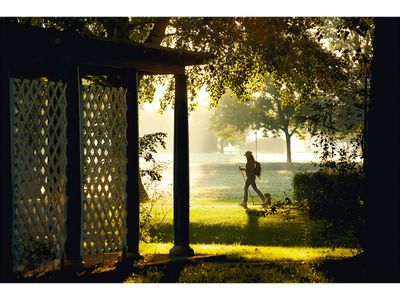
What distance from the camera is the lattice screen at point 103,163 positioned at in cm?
1016

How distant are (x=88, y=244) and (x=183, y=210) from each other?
1844 mm

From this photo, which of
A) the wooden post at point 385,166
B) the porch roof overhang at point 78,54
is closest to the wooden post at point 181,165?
the porch roof overhang at point 78,54

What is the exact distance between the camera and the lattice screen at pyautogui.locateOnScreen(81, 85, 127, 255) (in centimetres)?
1016

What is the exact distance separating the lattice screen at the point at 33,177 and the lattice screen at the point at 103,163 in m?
0.39

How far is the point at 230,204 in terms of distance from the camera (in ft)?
85.6

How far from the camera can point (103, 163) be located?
1057 centimetres

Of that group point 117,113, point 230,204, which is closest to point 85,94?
point 117,113

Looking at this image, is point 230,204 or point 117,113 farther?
point 230,204

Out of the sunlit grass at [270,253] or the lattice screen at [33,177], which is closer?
the lattice screen at [33,177]

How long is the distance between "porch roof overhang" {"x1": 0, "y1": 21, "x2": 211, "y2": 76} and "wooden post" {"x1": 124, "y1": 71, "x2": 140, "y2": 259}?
0.48m

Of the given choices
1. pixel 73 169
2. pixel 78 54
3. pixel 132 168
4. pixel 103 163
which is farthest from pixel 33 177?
pixel 78 54

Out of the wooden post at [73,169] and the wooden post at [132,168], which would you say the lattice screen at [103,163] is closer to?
the wooden post at [132,168]

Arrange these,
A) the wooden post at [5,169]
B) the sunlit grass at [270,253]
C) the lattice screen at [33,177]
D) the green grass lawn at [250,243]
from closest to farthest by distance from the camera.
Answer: the wooden post at [5,169] < the lattice screen at [33,177] < the green grass lawn at [250,243] < the sunlit grass at [270,253]

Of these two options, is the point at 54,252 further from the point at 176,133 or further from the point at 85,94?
the point at 176,133
